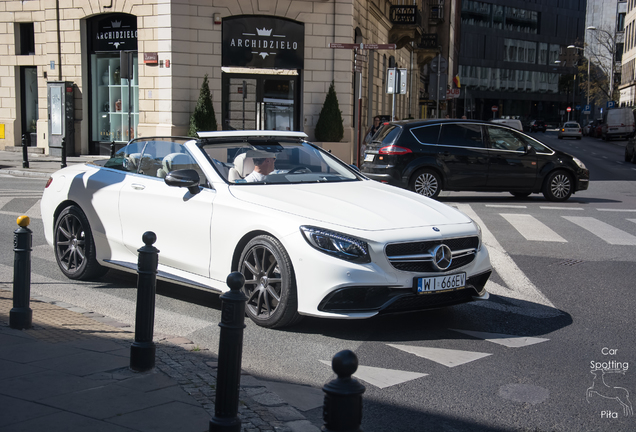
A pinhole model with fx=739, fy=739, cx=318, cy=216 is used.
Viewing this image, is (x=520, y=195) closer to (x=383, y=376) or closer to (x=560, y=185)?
(x=560, y=185)

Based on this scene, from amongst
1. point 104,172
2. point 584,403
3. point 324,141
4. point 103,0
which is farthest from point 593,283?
point 103,0

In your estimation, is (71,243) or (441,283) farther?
(71,243)

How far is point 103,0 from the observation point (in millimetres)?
23828

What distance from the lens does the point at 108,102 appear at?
25.0 meters

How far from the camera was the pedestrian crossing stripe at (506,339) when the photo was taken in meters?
5.41

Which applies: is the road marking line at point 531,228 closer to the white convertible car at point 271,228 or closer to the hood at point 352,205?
the white convertible car at point 271,228

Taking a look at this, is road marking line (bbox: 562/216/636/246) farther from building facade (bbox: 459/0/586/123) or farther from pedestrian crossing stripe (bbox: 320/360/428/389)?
building facade (bbox: 459/0/586/123)

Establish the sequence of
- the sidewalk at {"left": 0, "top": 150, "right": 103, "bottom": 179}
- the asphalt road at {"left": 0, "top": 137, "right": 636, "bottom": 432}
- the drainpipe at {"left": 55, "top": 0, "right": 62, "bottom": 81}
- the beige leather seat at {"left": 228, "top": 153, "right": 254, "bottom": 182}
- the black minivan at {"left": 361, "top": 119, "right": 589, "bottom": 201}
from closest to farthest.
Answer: the asphalt road at {"left": 0, "top": 137, "right": 636, "bottom": 432}, the beige leather seat at {"left": 228, "top": 153, "right": 254, "bottom": 182}, the black minivan at {"left": 361, "top": 119, "right": 589, "bottom": 201}, the sidewalk at {"left": 0, "top": 150, "right": 103, "bottom": 179}, the drainpipe at {"left": 55, "top": 0, "right": 62, "bottom": 81}

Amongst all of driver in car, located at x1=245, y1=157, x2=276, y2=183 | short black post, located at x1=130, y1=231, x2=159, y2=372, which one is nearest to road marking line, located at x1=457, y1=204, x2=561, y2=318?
driver in car, located at x1=245, y1=157, x2=276, y2=183

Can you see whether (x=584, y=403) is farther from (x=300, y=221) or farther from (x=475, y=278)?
(x=300, y=221)

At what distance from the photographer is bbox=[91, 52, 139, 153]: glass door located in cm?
2462

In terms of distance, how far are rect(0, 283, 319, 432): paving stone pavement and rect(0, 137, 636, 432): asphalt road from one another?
22 centimetres

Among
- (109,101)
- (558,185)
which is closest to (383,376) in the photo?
(558,185)

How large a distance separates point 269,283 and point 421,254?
117 centimetres
